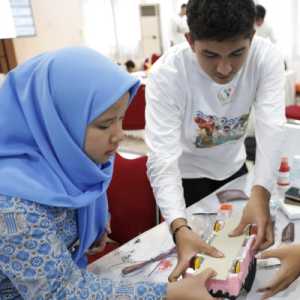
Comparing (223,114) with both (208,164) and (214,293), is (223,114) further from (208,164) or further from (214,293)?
(214,293)

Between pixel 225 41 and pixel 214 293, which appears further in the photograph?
pixel 225 41

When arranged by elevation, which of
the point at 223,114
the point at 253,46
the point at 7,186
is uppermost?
the point at 253,46

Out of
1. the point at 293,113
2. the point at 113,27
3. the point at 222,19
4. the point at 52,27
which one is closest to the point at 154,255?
the point at 222,19

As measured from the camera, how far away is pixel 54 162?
760 mm

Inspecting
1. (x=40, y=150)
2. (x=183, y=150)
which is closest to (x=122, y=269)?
(x=40, y=150)

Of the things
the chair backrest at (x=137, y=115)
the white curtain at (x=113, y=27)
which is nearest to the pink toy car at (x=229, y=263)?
the chair backrest at (x=137, y=115)

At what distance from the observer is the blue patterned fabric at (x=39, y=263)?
26.2 inches

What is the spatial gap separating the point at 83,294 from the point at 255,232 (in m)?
0.45

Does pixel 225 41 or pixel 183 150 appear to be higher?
pixel 225 41

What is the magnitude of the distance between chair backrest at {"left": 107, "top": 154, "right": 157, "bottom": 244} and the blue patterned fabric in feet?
2.19

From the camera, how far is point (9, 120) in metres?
0.74

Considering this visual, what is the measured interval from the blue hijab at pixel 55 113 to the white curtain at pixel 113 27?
15.5 ft

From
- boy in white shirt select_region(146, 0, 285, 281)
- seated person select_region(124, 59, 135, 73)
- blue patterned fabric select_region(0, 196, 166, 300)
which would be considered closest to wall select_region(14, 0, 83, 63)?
seated person select_region(124, 59, 135, 73)

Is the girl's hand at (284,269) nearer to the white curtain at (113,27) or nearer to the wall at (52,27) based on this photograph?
the wall at (52,27)
